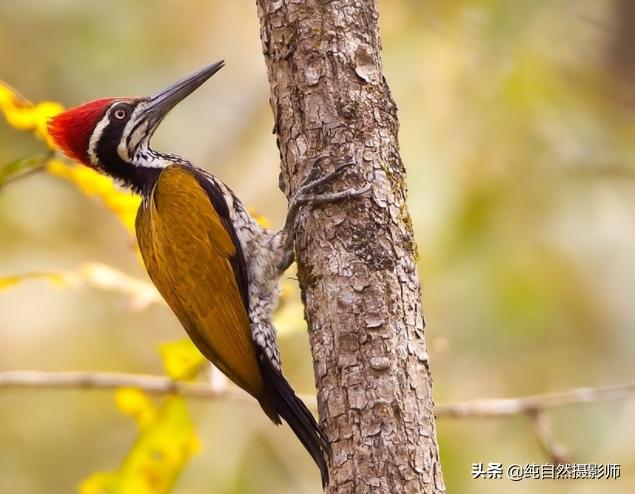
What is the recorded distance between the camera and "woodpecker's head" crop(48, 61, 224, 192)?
159 inches

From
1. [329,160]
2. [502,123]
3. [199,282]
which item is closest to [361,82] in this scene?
[329,160]

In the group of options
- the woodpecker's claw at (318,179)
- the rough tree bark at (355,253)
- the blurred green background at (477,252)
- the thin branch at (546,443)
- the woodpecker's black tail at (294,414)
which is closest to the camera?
the rough tree bark at (355,253)

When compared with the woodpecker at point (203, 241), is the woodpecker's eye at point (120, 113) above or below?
above

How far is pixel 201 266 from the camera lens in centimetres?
369

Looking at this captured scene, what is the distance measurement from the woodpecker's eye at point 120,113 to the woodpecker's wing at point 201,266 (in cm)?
32

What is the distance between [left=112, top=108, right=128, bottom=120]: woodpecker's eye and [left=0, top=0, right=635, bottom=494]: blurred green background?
7.81 ft

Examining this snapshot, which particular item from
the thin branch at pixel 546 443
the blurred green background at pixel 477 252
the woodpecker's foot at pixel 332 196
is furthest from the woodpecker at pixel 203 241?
the blurred green background at pixel 477 252

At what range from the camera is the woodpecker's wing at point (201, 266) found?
352cm

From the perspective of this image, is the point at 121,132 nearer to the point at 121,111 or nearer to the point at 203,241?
the point at 121,111

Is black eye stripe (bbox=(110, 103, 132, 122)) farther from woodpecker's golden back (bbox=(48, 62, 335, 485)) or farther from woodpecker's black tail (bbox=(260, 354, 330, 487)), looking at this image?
woodpecker's black tail (bbox=(260, 354, 330, 487))

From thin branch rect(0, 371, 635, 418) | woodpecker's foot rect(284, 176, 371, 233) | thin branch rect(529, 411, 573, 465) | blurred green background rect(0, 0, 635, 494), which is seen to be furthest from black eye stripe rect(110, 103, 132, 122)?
blurred green background rect(0, 0, 635, 494)

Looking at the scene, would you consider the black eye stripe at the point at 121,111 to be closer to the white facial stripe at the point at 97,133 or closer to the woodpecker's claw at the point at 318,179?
the white facial stripe at the point at 97,133

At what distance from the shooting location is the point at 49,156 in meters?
3.46

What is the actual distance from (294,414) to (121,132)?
151 cm
